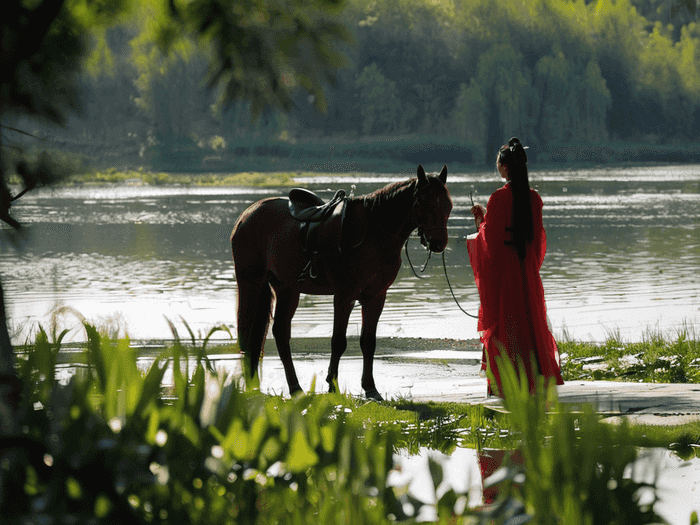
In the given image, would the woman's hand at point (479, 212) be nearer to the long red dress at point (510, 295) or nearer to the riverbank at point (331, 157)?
the long red dress at point (510, 295)

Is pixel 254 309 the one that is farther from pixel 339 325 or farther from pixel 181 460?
pixel 181 460

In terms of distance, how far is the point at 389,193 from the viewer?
7.00 metres

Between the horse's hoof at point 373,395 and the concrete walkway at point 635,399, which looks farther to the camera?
the horse's hoof at point 373,395

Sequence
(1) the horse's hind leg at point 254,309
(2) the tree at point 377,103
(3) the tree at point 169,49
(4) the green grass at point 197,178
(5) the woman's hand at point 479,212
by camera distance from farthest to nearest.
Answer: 1. (2) the tree at point 377,103
2. (4) the green grass at point 197,178
3. (1) the horse's hind leg at point 254,309
4. (5) the woman's hand at point 479,212
5. (3) the tree at point 169,49

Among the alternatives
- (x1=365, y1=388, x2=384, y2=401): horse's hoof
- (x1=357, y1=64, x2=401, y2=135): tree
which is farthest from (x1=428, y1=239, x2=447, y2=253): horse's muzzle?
(x1=357, y1=64, x2=401, y2=135): tree

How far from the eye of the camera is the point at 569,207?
3897cm

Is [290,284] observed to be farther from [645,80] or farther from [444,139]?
[645,80]

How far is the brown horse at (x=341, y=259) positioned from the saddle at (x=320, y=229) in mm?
27

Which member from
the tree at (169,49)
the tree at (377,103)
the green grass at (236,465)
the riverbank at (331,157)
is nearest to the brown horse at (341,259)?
the tree at (169,49)

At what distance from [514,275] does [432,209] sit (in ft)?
2.69

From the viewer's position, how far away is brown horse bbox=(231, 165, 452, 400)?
22.3 feet

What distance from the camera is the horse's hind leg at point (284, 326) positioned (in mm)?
7695

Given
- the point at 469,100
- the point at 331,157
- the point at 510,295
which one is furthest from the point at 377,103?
the point at 510,295

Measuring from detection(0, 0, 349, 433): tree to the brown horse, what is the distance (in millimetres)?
2787
